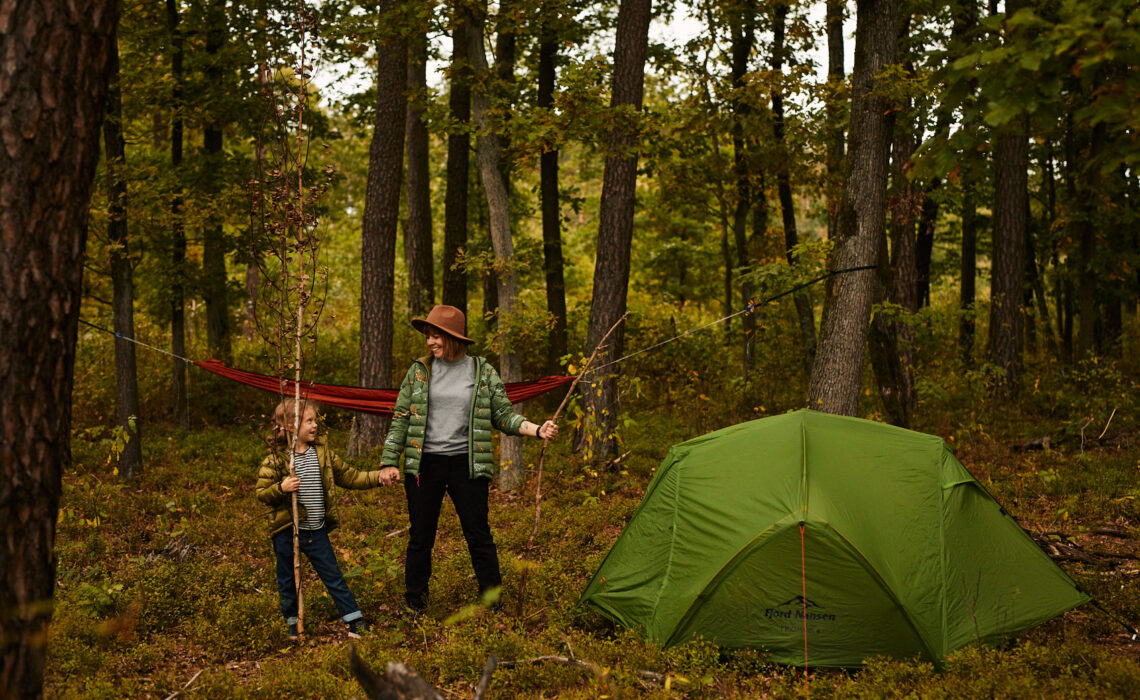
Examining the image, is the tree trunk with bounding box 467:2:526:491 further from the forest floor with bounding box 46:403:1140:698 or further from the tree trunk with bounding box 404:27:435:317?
the tree trunk with bounding box 404:27:435:317

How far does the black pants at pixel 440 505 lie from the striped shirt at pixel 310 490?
1.50ft

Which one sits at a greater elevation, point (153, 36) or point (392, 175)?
point (153, 36)

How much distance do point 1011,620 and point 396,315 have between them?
11503 millimetres

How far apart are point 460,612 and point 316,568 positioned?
1.29 m

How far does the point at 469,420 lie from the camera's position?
14.4 feet

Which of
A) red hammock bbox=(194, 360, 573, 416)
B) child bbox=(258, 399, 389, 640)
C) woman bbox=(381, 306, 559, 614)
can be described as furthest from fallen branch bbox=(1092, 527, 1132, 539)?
child bbox=(258, 399, 389, 640)

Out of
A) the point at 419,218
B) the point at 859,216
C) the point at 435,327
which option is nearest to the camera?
the point at 435,327

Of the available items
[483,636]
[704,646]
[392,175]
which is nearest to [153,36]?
[392,175]

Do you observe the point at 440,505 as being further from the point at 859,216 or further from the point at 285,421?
the point at 859,216

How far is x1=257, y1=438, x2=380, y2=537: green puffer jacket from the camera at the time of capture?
4.25 metres

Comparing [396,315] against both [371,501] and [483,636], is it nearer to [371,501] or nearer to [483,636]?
[371,501]

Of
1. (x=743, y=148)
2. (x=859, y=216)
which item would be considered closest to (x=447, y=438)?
(x=859, y=216)

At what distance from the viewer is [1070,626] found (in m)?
4.27

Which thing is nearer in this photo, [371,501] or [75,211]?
[75,211]
